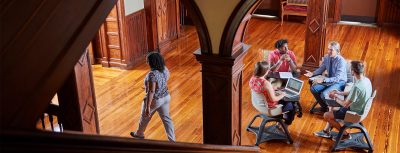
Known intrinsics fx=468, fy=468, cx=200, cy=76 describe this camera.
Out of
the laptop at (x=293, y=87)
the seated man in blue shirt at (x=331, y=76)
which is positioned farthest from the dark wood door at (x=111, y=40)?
the seated man in blue shirt at (x=331, y=76)

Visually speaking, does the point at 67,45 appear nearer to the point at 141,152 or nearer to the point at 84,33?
the point at 84,33

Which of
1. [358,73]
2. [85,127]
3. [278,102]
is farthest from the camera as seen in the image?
[278,102]

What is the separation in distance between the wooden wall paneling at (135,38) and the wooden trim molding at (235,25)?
512 cm

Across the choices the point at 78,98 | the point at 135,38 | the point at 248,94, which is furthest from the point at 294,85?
the point at 135,38

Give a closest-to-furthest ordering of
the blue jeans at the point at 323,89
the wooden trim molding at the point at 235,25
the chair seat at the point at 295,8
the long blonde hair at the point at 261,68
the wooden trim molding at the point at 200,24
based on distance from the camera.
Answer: the wooden trim molding at the point at 235,25
the wooden trim molding at the point at 200,24
the long blonde hair at the point at 261,68
the blue jeans at the point at 323,89
the chair seat at the point at 295,8

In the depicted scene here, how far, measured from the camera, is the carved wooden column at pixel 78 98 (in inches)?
189

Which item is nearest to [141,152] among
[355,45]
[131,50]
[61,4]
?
[61,4]

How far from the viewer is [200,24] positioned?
4363 mm

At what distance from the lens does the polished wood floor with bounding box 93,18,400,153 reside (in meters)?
6.65

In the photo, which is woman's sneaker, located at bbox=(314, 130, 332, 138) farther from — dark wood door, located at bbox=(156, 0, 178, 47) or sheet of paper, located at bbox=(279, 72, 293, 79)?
dark wood door, located at bbox=(156, 0, 178, 47)

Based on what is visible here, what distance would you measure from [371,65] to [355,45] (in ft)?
4.70

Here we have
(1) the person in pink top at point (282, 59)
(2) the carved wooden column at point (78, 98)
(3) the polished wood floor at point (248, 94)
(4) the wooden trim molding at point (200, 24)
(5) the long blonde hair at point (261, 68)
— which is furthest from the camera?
(1) the person in pink top at point (282, 59)

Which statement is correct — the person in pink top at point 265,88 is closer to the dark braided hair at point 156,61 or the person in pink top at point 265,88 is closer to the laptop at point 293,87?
the laptop at point 293,87

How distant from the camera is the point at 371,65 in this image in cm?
920
